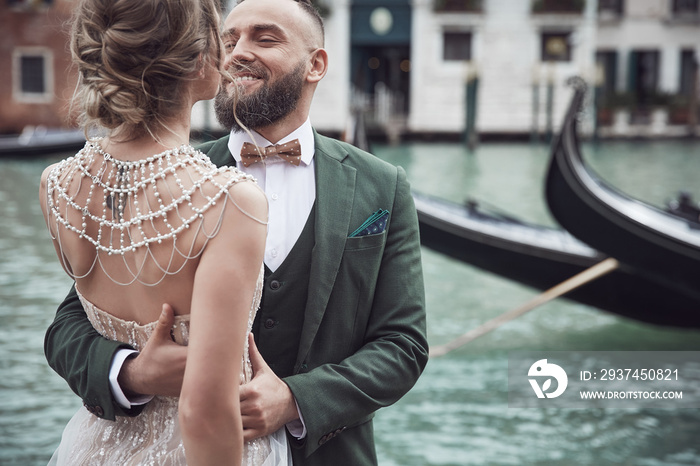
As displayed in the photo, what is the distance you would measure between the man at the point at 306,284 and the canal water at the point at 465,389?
182cm

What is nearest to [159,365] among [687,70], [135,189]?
[135,189]

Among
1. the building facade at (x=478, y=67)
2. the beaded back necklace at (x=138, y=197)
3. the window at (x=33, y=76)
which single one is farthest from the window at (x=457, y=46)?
the beaded back necklace at (x=138, y=197)

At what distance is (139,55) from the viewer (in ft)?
2.50

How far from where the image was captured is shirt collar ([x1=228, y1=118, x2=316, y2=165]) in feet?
3.60

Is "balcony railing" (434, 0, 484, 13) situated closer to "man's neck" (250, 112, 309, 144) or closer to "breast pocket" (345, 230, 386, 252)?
"man's neck" (250, 112, 309, 144)

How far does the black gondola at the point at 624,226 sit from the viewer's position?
11.4ft

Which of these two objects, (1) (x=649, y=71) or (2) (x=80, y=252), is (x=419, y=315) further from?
(1) (x=649, y=71)

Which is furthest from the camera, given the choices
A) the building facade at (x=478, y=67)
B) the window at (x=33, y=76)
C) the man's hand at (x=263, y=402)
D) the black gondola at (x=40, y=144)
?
the building facade at (x=478, y=67)

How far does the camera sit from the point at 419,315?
1.03 meters

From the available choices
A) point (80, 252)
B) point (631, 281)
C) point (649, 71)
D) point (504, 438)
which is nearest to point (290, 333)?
point (80, 252)

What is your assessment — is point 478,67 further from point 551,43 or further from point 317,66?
A: point 317,66

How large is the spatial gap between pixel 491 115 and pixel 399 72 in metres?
1.96

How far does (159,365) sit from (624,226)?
307 cm

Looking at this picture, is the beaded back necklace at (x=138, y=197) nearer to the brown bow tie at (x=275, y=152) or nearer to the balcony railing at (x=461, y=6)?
the brown bow tie at (x=275, y=152)
